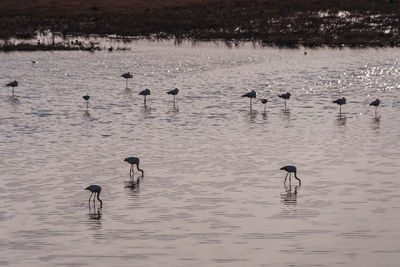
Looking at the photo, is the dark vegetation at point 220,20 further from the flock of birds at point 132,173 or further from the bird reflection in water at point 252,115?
the flock of birds at point 132,173

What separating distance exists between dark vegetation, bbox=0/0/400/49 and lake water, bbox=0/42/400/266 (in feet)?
48.4

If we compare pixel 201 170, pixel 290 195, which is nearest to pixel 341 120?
pixel 201 170

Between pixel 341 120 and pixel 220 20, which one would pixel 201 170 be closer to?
pixel 341 120

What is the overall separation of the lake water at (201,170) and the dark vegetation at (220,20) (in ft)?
→ 48.4

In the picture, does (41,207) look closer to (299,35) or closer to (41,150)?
(41,150)

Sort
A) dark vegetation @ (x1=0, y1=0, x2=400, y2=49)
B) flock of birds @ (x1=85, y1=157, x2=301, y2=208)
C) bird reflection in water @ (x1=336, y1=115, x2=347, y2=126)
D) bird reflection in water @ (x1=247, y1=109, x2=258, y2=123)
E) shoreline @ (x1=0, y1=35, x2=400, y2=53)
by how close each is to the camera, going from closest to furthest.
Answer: flock of birds @ (x1=85, y1=157, x2=301, y2=208)
bird reflection in water @ (x1=336, y1=115, x2=347, y2=126)
bird reflection in water @ (x1=247, y1=109, x2=258, y2=123)
shoreline @ (x1=0, y1=35, x2=400, y2=53)
dark vegetation @ (x1=0, y1=0, x2=400, y2=49)

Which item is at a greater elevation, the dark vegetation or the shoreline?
the dark vegetation

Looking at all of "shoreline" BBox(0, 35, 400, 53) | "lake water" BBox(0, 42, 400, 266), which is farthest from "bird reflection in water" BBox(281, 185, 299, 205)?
"shoreline" BBox(0, 35, 400, 53)

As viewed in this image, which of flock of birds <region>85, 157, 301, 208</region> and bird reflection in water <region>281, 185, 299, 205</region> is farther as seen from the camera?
bird reflection in water <region>281, 185, 299, 205</region>

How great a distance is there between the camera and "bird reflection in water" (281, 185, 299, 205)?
21.5 metres

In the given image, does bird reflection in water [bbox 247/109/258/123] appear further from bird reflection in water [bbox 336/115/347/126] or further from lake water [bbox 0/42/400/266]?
bird reflection in water [bbox 336/115/347/126]

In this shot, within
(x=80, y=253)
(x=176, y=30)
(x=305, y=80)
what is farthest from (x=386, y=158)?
(x=176, y=30)

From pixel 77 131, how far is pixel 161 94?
1012 centimetres

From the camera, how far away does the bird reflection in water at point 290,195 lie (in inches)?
845
